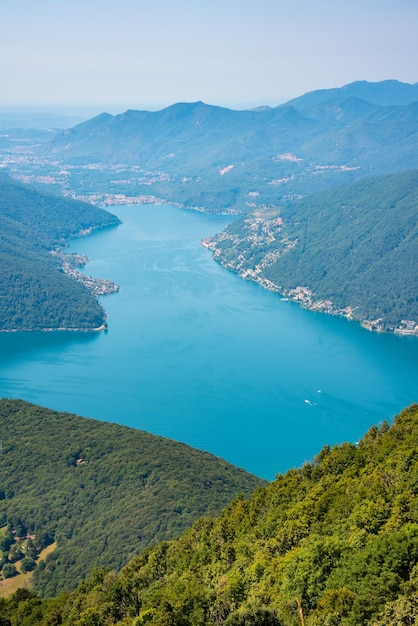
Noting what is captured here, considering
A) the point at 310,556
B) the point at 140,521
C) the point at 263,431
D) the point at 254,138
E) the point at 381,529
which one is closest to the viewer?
the point at 310,556

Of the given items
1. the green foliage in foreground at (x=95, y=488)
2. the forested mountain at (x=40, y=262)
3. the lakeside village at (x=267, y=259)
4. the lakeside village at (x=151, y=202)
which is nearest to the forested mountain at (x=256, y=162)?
the lakeside village at (x=151, y=202)

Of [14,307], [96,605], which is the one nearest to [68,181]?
[14,307]

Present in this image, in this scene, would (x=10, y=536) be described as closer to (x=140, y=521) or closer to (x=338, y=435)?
(x=140, y=521)

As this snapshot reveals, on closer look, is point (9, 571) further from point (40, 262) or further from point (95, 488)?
point (40, 262)

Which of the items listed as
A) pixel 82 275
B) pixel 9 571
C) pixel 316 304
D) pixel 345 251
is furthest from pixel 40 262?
pixel 9 571

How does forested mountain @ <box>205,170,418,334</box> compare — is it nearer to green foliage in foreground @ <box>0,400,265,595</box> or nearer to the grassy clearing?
green foliage in foreground @ <box>0,400,265,595</box>
